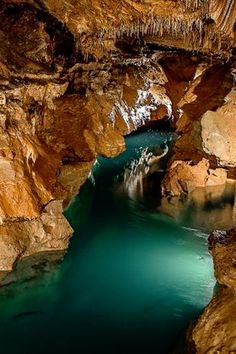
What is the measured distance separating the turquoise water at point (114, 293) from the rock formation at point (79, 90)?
77 centimetres

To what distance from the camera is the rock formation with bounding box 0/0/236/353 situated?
289 inches

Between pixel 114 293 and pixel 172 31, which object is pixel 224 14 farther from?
pixel 114 293

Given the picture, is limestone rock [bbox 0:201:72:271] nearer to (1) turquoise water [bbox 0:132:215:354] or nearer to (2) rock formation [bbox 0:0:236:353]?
(2) rock formation [bbox 0:0:236:353]

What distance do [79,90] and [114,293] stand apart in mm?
4817

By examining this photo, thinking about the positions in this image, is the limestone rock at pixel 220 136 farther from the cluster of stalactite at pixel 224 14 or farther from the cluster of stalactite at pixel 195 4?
the cluster of stalactite at pixel 195 4

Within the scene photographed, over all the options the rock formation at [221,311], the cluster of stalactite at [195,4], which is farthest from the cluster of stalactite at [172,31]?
the rock formation at [221,311]

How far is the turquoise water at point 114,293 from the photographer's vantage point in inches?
221

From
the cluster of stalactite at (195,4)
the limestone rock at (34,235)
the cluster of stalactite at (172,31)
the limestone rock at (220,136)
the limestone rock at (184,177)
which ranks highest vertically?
the cluster of stalactite at (195,4)

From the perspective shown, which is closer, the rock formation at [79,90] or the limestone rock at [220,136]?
the rock formation at [79,90]

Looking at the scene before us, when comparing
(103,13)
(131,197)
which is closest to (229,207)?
(131,197)

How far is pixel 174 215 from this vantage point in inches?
409

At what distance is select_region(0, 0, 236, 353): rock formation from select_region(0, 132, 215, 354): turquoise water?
0.77 metres

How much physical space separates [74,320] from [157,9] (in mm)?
5052

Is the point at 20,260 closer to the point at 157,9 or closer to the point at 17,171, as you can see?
the point at 17,171
